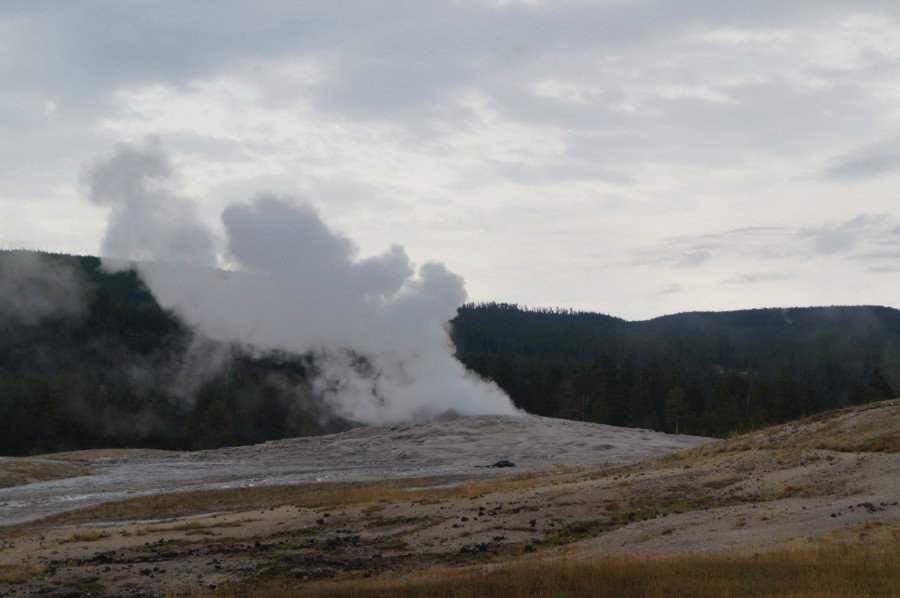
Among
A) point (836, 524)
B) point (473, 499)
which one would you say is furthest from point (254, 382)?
point (836, 524)

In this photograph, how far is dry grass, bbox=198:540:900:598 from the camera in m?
15.6

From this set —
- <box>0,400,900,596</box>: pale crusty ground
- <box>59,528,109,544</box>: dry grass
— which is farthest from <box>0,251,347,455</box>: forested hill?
<box>59,528,109,544</box>: dry grass

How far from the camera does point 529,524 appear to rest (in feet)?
89.6

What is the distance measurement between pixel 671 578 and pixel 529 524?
11149mm

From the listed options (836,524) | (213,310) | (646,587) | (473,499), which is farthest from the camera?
(213,310)

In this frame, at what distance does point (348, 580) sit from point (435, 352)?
7597cm

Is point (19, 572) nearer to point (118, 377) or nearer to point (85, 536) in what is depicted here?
point (85, 536)

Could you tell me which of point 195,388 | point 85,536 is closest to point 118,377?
point 195,388

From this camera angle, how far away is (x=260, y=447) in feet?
258

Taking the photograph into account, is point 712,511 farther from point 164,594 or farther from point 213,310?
point 213,310

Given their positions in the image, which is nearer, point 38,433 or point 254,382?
point 38,433

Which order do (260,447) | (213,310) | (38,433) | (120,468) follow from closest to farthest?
(120,468)
(260,447)
(38,433)
(213,310)

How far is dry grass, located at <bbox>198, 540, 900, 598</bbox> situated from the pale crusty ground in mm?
2057

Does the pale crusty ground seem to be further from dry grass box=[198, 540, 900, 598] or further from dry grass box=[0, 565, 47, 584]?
dry grass box=[198, 540, 900, 598]
